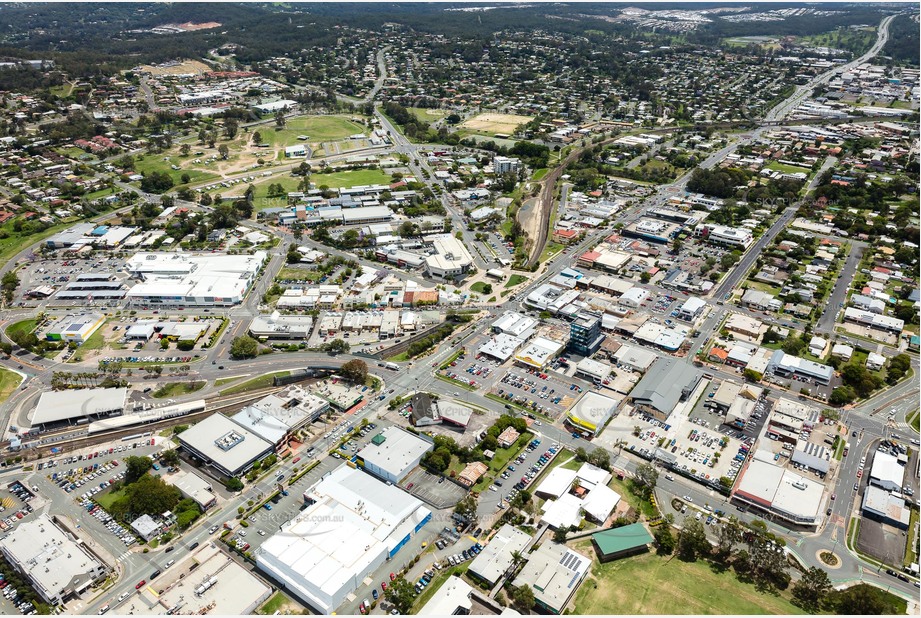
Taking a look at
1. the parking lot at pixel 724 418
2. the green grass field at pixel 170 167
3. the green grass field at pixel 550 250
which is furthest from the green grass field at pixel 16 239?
the parking lot at pixel 724 418

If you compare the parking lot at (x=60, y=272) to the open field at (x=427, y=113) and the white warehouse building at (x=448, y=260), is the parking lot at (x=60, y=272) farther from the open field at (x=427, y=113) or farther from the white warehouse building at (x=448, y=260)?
the open field at (x=427, y=113)

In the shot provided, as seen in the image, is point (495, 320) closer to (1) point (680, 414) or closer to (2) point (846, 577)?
(1) point (680, 414)

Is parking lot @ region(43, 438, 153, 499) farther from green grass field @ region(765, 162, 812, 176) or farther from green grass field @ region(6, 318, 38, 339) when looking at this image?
green grass field @ region(765, 162, 812, 176)

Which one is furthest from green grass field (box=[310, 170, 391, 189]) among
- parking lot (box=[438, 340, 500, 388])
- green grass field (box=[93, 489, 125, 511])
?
green grass field (box=[93, 489, 125, 511])

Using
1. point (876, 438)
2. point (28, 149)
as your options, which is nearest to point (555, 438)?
point (876, 438)

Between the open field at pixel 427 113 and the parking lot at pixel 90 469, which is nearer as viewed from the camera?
the parking lot at pixel 90 469

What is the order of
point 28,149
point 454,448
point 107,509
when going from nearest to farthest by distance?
point 107,509 → point 454,448 → point 28,149

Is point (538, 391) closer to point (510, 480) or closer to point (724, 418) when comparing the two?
point (510, 480)

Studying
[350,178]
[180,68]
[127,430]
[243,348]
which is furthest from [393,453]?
[180,68]
